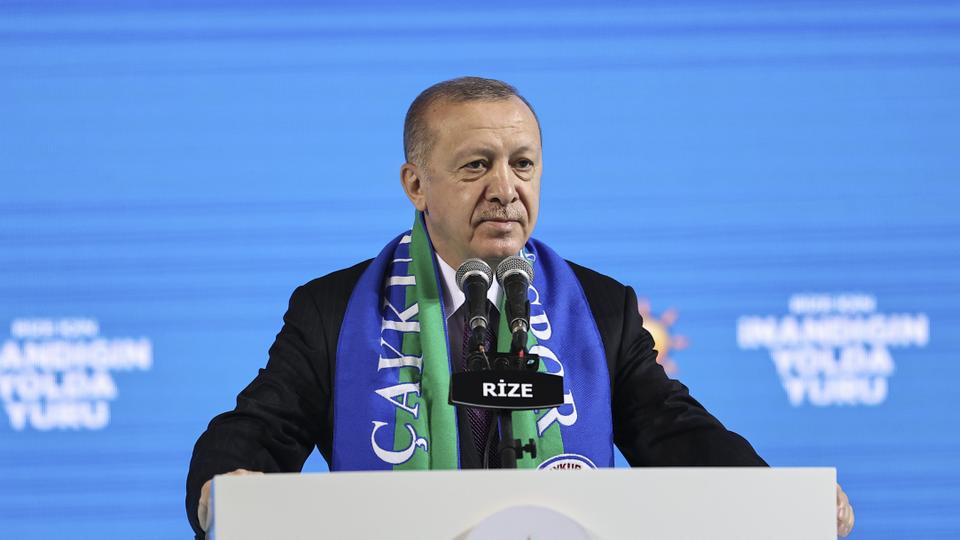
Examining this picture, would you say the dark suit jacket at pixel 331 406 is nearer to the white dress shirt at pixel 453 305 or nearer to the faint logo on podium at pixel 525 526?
the white dress shirt at pixel 453 305

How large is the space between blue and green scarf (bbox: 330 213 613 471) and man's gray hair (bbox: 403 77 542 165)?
0.20 m

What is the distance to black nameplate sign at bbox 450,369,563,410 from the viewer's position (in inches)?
72.8

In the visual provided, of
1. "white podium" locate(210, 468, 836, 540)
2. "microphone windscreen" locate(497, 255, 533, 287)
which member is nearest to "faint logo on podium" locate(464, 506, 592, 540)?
"white podium" locate(210, 468, 836, 540)

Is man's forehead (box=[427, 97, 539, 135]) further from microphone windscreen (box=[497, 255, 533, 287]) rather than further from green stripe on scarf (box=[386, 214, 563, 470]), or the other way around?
microphone windscreen (box=[497, 255, 533, 287])

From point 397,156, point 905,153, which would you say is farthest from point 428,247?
point 905,153

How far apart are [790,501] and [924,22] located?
2.40 metres

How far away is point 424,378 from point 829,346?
4.37ft

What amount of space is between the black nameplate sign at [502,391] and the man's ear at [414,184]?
93 cm

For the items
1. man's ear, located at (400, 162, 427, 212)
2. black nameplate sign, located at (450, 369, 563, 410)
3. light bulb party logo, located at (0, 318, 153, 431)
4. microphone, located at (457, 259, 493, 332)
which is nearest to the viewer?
black nameplate sign, located at (450, 369, 563, 410)

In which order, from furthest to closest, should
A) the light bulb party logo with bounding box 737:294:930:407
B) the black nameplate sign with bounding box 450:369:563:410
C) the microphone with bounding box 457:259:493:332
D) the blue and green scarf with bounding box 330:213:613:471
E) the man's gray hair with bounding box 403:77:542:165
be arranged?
1. the light bulb party logo with bounding box 737:294:930:407
2. the man's gray hair with bounding box 403:77:542:165
3. the blue and green scarf with bounding box 330:213:613:471
4. the microphone with bounding box 457:259:493:332
5. the black nameplate sign with bounding box 450:369:563:410

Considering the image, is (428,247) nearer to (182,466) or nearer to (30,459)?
(182,466)

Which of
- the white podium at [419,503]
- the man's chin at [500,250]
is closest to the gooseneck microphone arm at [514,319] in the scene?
the white podium at [419,503]

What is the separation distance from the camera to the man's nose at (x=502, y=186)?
2537 mm

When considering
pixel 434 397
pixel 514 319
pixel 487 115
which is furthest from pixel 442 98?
pixel 514 319
